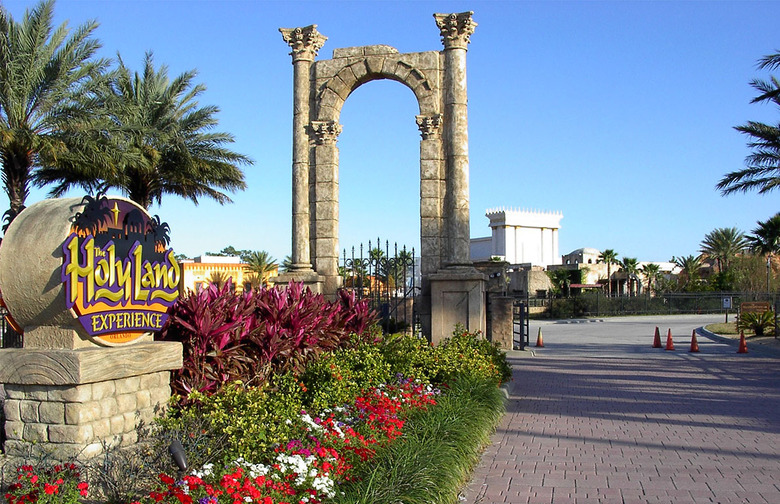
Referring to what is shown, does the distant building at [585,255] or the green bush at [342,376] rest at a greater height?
the distant building at [585,255]

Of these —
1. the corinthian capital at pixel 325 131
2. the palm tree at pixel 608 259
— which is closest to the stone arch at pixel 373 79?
the corinthian capital at pixel 325 131

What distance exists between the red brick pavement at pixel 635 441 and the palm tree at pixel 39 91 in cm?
1399

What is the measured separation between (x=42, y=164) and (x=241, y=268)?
155ft

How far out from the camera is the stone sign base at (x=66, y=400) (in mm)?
6004

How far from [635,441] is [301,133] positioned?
10.5 metres

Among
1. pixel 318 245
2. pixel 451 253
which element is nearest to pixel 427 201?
pixel 451 253

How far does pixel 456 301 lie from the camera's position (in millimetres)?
15242

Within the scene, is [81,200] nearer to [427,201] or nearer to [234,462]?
[234,462]

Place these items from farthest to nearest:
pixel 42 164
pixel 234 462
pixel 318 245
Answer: pixel 42 164, pixel 318 245, pixel 234 462

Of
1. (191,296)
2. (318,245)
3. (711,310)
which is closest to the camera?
(191,296)

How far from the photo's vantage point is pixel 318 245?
16.6 meters

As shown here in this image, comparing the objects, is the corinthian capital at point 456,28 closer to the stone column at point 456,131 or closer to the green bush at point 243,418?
the stone column at point 456,131

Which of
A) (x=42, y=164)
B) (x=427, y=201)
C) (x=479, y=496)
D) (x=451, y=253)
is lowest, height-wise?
(x=479, y=496)

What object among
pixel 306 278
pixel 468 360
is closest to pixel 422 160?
pixel 306 278
